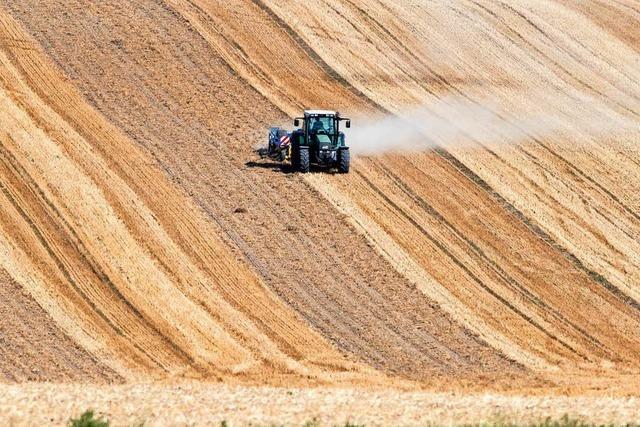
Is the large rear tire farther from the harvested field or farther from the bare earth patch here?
the bare earth patch

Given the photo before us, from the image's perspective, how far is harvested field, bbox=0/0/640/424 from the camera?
29.2m

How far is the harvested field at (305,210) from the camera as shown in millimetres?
29156

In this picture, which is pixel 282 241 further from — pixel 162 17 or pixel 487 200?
pixel 162 17

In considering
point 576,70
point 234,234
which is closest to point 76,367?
point 234,234

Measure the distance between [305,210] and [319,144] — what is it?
331 cm

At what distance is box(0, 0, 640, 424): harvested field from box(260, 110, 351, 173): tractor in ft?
1.75

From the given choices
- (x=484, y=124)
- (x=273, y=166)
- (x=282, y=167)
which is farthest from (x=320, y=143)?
(x=484, y=124)

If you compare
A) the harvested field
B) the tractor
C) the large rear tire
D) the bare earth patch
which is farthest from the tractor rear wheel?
the bare earth patch

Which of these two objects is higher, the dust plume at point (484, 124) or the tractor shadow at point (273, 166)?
the dust plume at point (484, 124)

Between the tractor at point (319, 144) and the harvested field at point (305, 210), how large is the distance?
535 millimetres

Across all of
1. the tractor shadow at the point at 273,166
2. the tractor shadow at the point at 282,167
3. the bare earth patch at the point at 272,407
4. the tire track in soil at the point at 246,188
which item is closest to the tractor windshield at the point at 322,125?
the tractor shadow at the point at 282,167

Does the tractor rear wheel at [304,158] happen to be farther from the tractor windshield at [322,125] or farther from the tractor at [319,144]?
the tractor windshield at [322,125]

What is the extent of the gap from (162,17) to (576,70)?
18250 mm

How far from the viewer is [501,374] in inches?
1146
